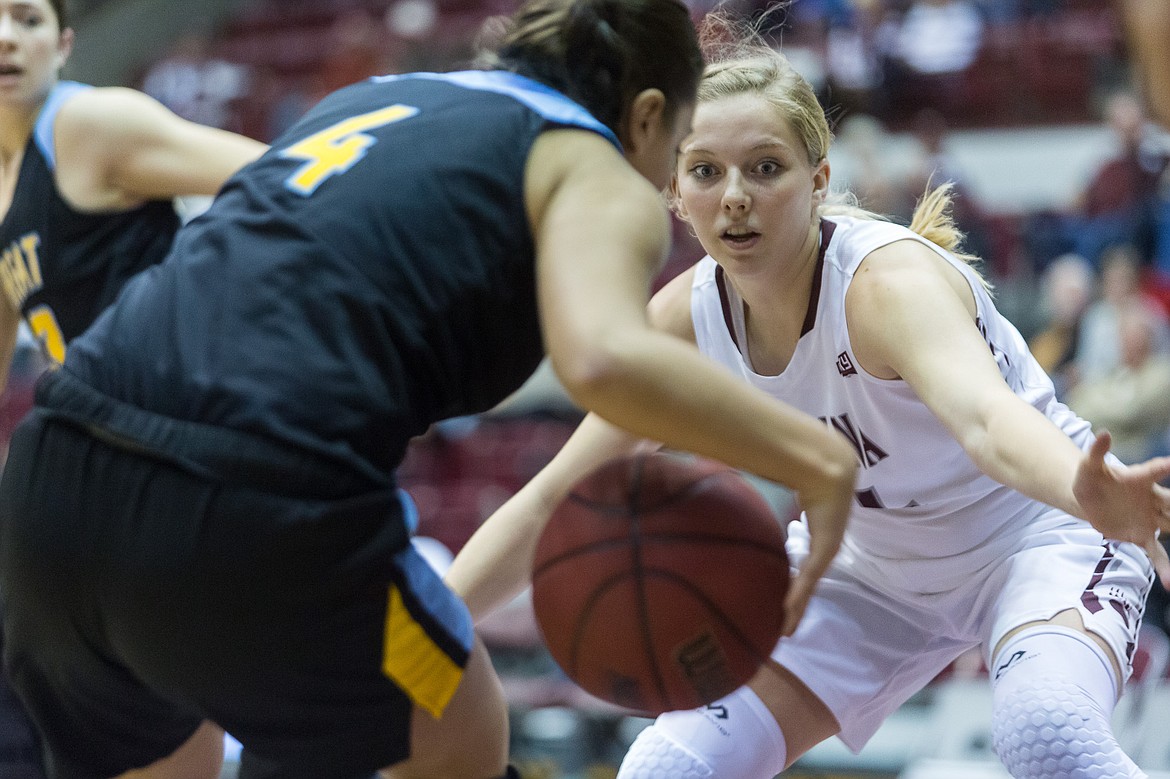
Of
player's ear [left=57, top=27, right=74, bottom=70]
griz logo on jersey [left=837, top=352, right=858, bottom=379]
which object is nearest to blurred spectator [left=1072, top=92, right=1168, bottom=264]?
griz logo on jersey [left=837, top=352, right=858, bottom=379]

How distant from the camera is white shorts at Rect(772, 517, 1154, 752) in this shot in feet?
9.21

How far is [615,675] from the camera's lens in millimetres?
2225

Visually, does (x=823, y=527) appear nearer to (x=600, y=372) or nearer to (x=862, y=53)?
(x=600, y=372)

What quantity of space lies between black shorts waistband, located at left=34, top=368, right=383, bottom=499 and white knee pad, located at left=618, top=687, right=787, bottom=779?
1.26 metres

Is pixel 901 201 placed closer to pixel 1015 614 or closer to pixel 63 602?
pixel 1015 614

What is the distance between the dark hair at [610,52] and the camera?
2154 mm

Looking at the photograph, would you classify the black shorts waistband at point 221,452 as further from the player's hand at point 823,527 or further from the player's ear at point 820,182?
the player's ear at point 820,182

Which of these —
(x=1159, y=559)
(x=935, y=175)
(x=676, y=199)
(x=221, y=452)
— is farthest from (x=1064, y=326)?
(x=221, y=452)

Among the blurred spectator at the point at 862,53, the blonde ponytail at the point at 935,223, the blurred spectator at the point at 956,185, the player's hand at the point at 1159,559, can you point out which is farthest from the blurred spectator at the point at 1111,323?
the player's hand at the point at 1159,559

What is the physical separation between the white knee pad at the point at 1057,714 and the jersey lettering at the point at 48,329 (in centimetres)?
237

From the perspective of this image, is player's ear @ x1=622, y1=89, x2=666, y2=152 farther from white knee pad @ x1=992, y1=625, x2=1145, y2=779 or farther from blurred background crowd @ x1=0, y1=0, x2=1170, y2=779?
blurred background crowd @ x1=0, y1=0, x2=1170, y2=779

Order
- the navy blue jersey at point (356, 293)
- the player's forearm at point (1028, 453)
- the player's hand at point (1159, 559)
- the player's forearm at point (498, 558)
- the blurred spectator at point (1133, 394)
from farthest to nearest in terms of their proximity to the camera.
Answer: the blurred spectator at point (1133, 394)
the player's forearm at point (498, 558)
the player's forearm at point (1028, 453)
the player's hand at point (1159, 559)
the navy blue jersey at point (356, 293)

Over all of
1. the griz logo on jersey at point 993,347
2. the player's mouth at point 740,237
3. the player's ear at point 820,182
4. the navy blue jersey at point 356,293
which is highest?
the navy blue jersey at point 356,293

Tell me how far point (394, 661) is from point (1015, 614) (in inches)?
55.2
